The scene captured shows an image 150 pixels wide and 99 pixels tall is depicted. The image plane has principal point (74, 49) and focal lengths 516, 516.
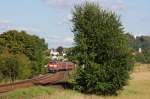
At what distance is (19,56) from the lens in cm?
5622

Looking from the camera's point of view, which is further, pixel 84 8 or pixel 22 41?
pixel 22 41

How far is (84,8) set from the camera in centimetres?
3647

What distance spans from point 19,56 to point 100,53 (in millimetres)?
21974

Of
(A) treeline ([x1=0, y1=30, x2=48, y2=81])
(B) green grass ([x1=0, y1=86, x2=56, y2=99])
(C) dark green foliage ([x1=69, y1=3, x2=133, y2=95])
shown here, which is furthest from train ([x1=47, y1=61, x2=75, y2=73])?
(B) green grass ([x1=0, y1=86, x2=56, y2=99])

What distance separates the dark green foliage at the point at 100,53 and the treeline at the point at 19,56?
19.2 meters

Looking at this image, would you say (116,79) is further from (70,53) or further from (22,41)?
(22,41)

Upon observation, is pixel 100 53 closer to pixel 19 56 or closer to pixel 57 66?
pixel 19 56

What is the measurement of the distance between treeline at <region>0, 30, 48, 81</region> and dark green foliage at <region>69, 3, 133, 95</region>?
19.2 metres

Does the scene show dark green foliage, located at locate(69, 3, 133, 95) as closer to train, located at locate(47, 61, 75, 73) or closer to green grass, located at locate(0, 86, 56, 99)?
green grass, located at locate(0, 86, 56, 99)

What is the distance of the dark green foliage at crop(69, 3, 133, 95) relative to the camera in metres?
35.0

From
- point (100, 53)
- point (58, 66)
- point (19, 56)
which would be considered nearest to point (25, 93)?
point (100, 53)

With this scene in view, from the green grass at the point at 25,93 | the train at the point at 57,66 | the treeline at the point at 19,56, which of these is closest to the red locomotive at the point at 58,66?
the train at the point at 57,66

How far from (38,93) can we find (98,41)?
27.1 ft

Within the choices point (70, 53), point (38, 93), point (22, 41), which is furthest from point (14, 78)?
point (38, 93)
